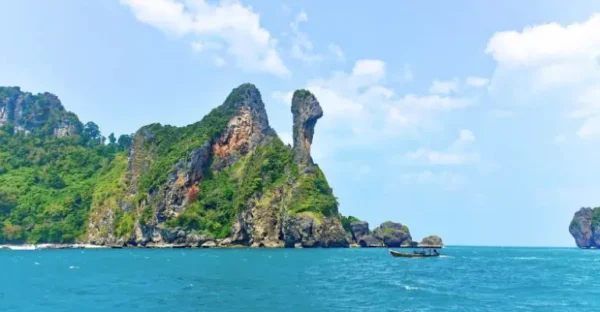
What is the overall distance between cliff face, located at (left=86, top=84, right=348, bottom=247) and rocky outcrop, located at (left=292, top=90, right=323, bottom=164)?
0.37 metres

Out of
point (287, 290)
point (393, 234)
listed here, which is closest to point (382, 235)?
point (393, 234)

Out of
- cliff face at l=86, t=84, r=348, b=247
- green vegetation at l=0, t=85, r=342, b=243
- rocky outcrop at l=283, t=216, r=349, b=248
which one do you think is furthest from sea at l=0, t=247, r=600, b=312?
green vegetation at l=0, t=85, r=342, b=243

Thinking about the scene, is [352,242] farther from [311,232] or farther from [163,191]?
[163,191]

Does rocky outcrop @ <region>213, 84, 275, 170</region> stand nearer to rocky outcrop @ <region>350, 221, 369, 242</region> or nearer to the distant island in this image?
the distant island

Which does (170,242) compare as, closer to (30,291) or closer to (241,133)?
(241,133)

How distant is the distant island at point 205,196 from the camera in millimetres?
155125

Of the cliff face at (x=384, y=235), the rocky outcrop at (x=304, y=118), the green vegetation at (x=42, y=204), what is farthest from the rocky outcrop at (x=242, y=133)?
the green vegetation at (x=42, y=204)

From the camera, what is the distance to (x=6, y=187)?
18175 centimetres

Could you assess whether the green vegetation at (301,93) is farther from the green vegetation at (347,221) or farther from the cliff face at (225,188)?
the green vegetation at (347,221)

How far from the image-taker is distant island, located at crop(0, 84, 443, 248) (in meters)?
155

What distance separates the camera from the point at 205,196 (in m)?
170

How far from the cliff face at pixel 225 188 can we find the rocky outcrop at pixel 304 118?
37 cm

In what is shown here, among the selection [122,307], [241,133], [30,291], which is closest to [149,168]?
[241,133]

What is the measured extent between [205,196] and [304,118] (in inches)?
1647
